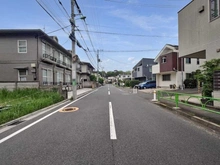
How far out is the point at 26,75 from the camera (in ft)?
62.1

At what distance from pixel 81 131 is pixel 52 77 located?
64.9 feet

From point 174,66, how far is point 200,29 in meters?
16.1

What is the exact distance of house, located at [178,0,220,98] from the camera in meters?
10.5

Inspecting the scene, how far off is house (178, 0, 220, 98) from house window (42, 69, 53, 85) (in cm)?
1563

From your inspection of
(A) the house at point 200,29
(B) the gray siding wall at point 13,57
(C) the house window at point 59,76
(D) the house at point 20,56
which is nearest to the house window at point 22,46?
(D) the house at point 20,56

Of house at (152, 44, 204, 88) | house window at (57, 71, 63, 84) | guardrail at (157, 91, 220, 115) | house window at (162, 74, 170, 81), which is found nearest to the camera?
guardrail at (157, 91, 220, 115)

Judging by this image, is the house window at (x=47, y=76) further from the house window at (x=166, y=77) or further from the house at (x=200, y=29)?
the house window at (x=166, y=77)

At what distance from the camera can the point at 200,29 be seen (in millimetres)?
11914

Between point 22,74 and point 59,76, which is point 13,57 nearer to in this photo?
point 22,74

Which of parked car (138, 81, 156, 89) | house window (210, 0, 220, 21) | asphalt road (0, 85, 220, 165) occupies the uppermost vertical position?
house window (210, 0, 220, 21)

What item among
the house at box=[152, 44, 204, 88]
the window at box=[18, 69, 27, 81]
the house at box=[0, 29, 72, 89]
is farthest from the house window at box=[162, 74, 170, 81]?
the window at box=[18, 69, 27, 81]

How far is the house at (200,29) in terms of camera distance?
34.3ft

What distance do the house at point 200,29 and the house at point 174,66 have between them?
13530 mm

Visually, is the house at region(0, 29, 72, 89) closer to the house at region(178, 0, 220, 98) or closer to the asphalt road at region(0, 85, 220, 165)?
the asphalt road at region(0, 85, 220, 165)
